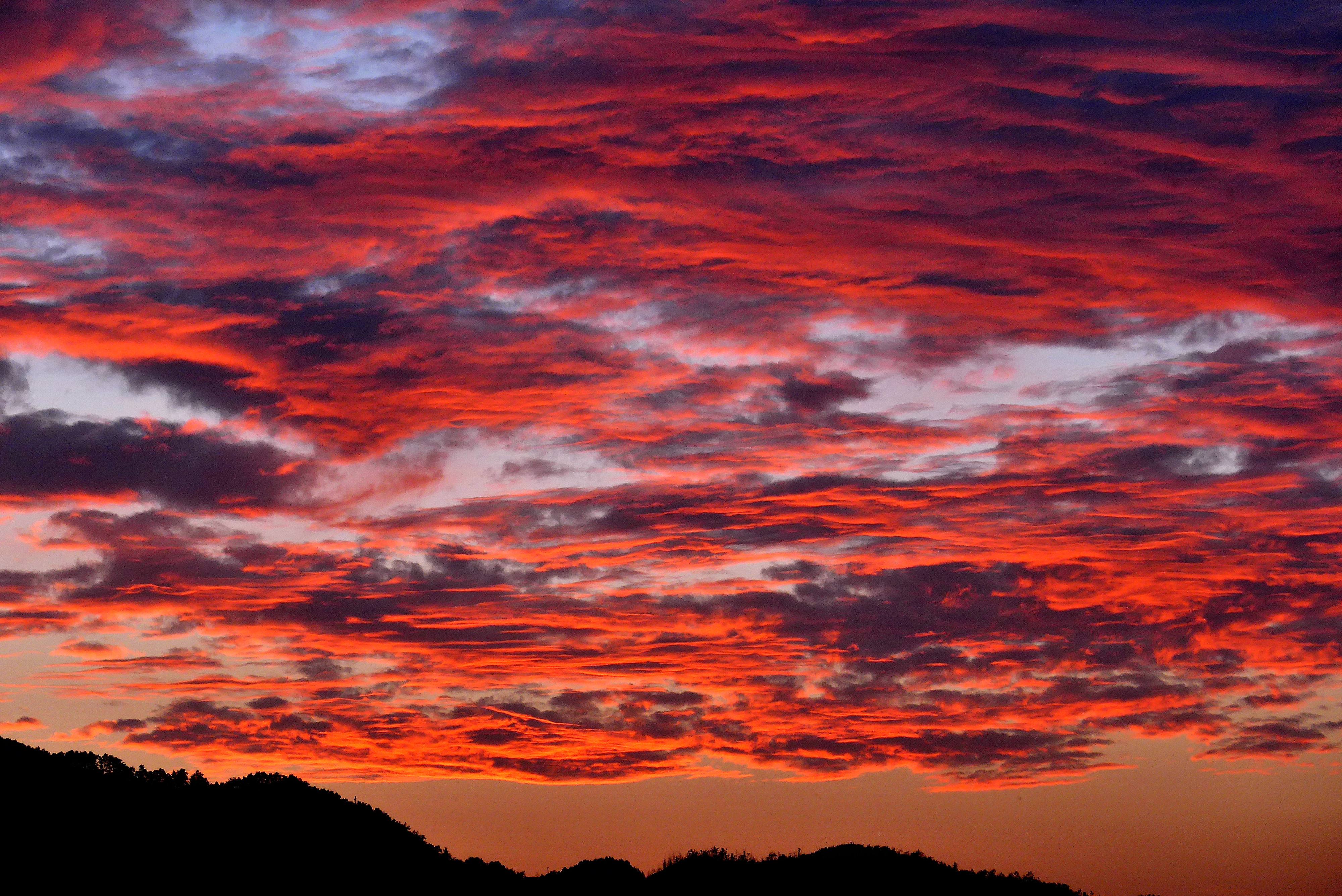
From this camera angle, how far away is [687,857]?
74.6 m

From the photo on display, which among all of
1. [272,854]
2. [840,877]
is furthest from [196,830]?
[840,877]

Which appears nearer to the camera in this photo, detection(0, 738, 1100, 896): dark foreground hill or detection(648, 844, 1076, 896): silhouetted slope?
detection(0, 738, 1100, 896): dark foreground hill

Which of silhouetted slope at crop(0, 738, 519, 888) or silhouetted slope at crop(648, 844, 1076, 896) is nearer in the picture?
silhouetted slope at crop(0, 738, 519, 888)

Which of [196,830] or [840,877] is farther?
[840,877]

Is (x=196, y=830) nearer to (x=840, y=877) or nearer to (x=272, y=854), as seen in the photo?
(x=272, y=854)

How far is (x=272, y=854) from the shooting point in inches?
2338

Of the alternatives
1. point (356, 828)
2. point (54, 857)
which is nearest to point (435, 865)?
point (356, 828)

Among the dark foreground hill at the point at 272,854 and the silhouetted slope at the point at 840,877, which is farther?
the silhouetted slope at the point at 840,877

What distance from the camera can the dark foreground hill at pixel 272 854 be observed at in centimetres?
5178

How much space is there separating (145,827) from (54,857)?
667 centimetres

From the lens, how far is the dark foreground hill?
170 ft

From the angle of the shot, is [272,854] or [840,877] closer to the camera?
[272,854]

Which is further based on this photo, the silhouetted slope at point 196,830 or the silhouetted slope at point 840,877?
the silhouetted slope at point 840,877

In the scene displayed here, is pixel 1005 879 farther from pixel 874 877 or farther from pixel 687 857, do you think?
pixel 687 857
